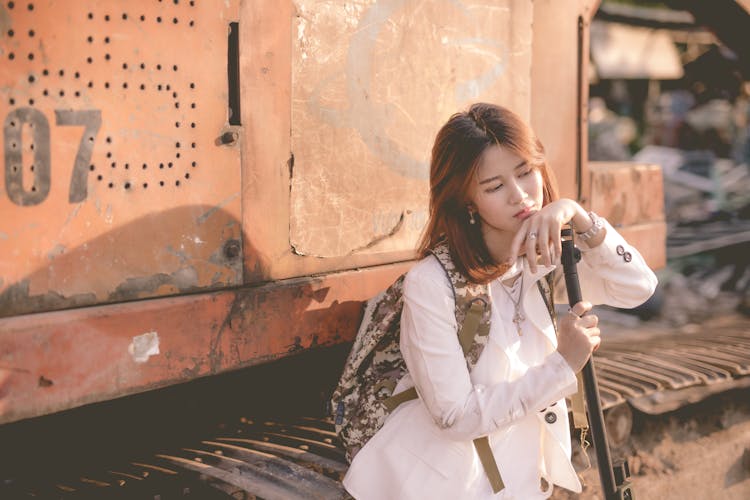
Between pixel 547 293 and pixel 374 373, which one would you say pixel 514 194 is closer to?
pixel 547 293

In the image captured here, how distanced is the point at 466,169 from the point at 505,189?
12 cm

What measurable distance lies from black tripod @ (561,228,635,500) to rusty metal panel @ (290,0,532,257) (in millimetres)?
974

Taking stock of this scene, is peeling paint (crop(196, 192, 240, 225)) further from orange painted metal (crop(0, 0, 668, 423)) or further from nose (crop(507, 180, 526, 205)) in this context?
nose (crop(507, 180, 526, 205))

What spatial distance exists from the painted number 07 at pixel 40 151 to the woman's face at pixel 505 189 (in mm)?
1017

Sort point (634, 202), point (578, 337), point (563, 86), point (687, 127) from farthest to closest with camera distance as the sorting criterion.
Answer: point (687, 127)
point (634, 202)
point (563, 86)
point (578, 337)

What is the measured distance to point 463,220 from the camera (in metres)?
2.42

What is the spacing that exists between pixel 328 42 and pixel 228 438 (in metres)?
1.46

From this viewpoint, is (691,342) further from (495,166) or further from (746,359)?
(495,166)

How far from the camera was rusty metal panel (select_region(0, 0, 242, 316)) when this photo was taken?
2168 mm

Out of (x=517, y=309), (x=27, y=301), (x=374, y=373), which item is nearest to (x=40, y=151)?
(x=27, y=301)

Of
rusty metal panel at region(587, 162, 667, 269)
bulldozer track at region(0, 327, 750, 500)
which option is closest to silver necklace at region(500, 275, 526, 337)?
bulldozer track at region(0, 327, 750, 500)

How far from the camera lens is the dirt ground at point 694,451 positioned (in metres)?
3.88

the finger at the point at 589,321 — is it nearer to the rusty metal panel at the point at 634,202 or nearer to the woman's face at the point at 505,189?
the woman's face at the point at 505,189

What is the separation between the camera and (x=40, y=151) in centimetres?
219
